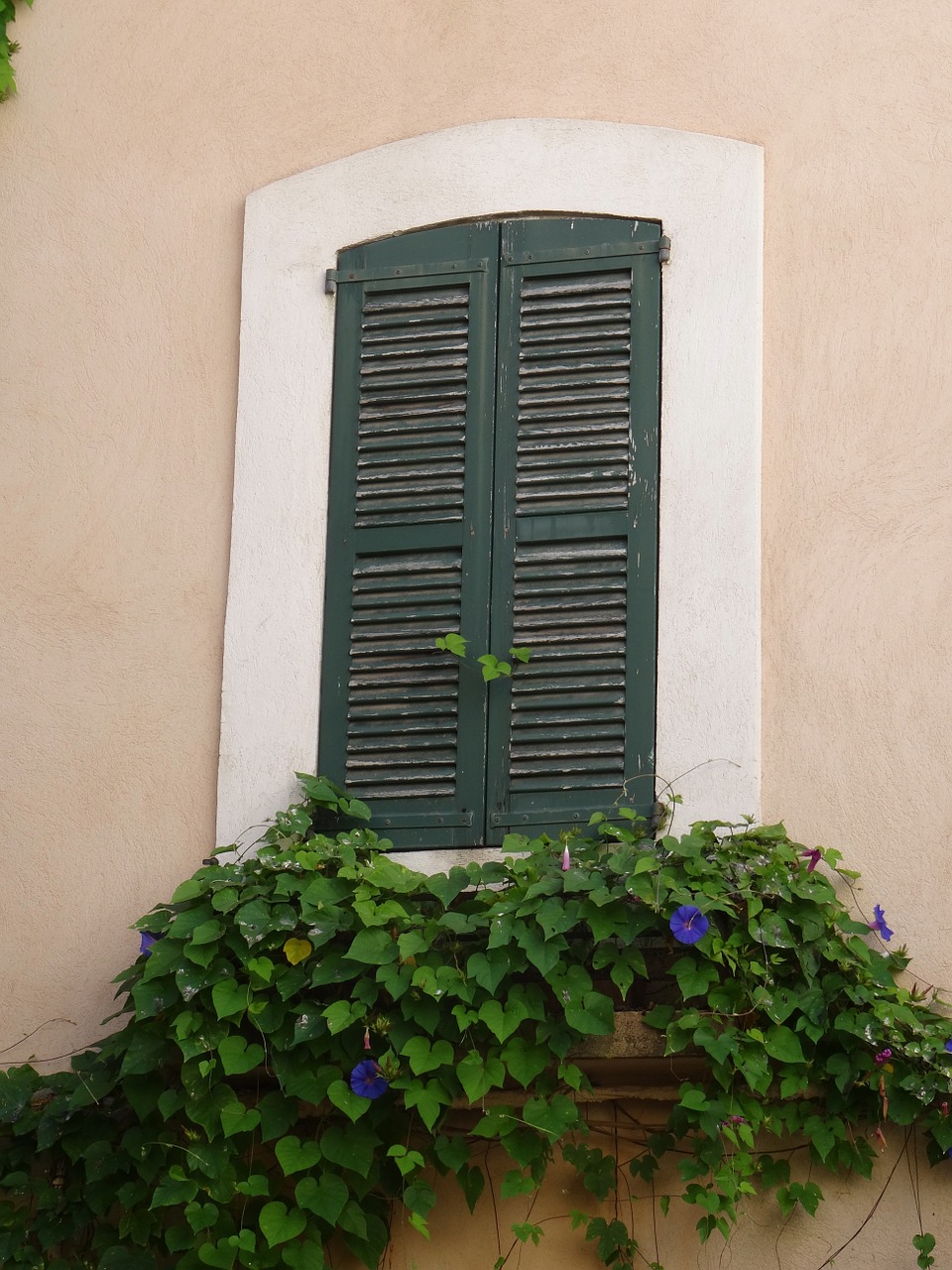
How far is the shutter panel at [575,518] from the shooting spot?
228 inches

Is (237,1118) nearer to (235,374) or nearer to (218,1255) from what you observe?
(218,1255)

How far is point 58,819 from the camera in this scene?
6.11m

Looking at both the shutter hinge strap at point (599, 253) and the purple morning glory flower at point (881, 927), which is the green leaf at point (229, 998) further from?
the shutter hinge strap at point (599, 253)

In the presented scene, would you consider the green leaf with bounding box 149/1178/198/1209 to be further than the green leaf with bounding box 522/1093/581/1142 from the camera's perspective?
Yes

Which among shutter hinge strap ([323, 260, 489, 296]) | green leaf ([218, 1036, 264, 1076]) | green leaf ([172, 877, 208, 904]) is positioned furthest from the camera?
shutter hinge strap ([323, 260, 489, 296])

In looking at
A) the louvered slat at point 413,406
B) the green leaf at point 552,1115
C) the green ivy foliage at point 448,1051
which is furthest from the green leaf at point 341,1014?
the louvered slat at point 413,406

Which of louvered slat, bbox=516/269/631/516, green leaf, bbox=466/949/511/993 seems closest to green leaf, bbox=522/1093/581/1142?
green leaf, bbox=466/949/511/993

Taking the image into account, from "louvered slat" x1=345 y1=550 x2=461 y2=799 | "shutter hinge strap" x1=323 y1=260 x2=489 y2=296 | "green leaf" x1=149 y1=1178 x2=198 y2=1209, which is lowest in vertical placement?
"green leaf" x1=149 y1=1178 x2=198 y2=1209

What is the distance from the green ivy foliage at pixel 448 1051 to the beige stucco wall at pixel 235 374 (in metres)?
0.28

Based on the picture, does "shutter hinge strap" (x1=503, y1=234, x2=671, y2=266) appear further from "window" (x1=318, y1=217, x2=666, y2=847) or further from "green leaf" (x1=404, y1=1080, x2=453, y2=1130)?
"green leaf" (x1=404, y1=1080, x2=453, y2=1130)

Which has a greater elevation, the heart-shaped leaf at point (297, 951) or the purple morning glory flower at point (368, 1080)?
the heart-shaped leaf at point (297, 951)

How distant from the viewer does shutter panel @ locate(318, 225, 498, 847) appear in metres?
5.89

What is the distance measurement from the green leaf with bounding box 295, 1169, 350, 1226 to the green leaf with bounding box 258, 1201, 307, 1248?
39 mm

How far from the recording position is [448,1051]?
5.25 meters
